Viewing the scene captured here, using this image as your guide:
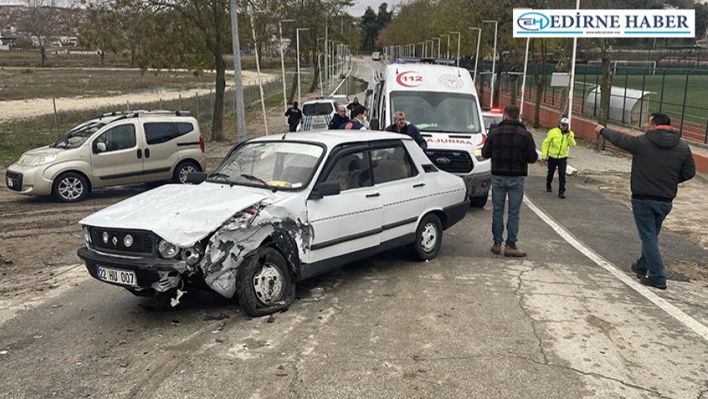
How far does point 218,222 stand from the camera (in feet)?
17.4

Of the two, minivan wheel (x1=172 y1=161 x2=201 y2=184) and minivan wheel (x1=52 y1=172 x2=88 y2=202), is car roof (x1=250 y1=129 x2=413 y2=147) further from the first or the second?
minivan wheel (x1=172 y1=161 x2=201 y2=184)

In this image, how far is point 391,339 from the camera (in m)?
5.18

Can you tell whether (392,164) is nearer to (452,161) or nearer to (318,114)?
(452,161)

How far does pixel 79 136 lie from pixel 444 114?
25.3ft

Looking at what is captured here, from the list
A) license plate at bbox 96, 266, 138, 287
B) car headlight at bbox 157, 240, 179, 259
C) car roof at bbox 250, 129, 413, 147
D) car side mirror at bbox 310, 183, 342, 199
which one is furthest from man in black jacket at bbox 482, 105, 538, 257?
license plate at bbox 96, 266, 138, 287

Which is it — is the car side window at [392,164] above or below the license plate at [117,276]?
above

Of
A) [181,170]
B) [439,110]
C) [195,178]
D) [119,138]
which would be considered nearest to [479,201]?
[439,110]

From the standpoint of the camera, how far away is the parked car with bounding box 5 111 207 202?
12.3m

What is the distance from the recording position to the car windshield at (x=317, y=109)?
2278cm

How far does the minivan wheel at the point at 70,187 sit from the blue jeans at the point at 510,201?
28.8 feet

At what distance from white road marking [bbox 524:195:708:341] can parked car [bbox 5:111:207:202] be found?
8.17 m

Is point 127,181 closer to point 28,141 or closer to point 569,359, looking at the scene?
point 28,141

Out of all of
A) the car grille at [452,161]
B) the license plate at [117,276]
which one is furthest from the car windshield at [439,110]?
the license plate at [117,276]

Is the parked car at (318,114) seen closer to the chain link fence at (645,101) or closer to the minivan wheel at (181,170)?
the minivan wheel at (181,170)
